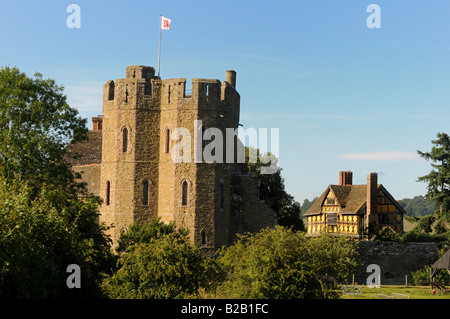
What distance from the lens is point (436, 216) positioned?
5509 centimetres

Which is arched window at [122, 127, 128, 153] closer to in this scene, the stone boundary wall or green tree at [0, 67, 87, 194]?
green tree at [0, 67, 87, 194]

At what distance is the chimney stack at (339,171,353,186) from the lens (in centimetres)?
6356

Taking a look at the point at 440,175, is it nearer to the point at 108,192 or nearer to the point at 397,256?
the point at 397,256

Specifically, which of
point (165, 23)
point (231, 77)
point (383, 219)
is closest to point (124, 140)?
point (165, 23)

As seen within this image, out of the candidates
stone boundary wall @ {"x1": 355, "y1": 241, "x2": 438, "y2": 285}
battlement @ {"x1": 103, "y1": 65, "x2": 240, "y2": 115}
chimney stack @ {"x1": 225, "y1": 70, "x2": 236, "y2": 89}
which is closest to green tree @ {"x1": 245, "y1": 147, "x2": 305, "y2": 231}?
stone boundary wall @ {"x1": 355, "y1": 241, "x2": 438, "y2": 285}

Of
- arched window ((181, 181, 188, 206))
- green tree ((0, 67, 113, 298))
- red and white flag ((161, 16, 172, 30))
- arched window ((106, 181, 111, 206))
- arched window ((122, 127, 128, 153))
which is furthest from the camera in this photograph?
red and white flag ((161, 16, 172, 30))

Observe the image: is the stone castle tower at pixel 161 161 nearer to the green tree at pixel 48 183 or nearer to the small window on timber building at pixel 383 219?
the green tree at pixel 48 183

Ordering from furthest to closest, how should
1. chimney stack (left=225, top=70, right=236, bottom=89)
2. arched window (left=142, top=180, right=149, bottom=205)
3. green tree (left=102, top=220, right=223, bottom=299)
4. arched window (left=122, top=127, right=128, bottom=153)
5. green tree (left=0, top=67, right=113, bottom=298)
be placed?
chimney stack (left=225, top=70, right=236, bottom=89)
arched window (left=122, top=127, right=128, bottom=153)
arched window (left=142, top=180, right=149, bottom=205)
green tree (left=102, top=220, right=223, bottom=299)
green tree (left=0, top=67, right=113, bottom=298)

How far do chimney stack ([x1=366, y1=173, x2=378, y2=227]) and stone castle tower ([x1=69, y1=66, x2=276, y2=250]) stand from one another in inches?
687

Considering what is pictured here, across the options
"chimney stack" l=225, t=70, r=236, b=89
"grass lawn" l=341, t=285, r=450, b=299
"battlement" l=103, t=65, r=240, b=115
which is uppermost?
"chimney stack" l=225, t=70, r=236, b=89

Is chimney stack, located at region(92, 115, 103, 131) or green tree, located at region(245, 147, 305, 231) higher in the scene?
chimney stack, located at region(92, 115, 103, 131)

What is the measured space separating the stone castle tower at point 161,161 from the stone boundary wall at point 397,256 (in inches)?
454

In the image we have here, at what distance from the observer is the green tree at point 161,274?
25.3 m
